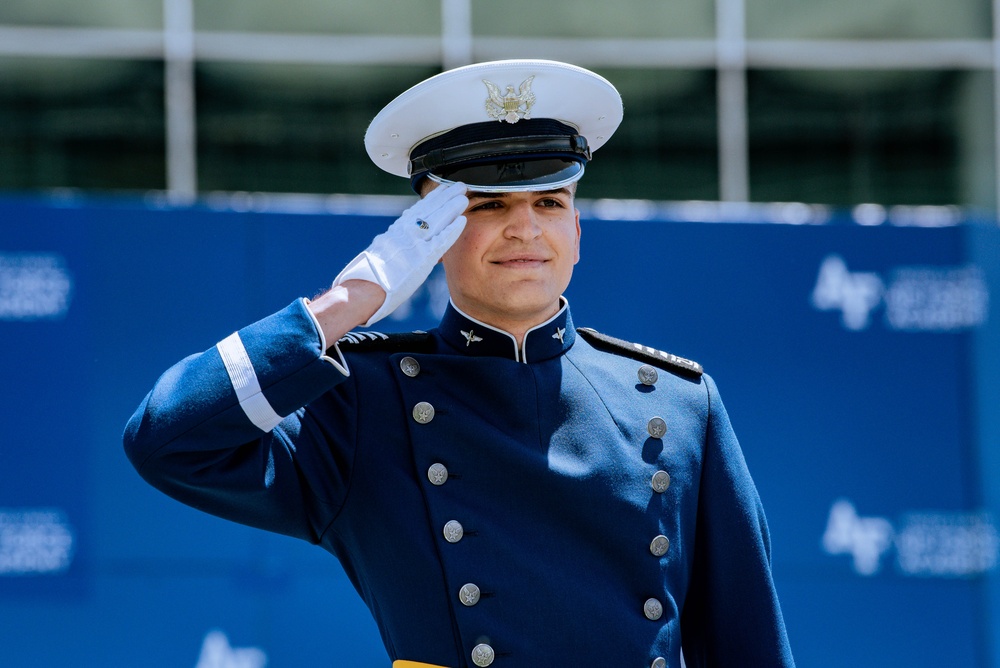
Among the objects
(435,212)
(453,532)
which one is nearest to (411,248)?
(435,212)

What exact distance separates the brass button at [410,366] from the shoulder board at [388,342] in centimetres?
7

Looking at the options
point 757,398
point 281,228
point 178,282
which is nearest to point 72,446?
point 178,282

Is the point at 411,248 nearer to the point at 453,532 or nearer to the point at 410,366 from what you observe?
the point at 410,366

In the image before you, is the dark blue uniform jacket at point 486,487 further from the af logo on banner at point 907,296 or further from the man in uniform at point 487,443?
the af logo on banner at point 907,296

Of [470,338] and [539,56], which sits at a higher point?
[539,56]

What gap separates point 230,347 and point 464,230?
1.53 ft

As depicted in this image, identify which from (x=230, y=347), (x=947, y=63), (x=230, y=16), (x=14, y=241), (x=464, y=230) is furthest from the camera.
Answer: (x=947, y=63)

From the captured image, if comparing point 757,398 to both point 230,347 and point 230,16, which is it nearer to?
point 230,347

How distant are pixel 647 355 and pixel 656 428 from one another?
23 cm

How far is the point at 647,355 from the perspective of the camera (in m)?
2.33

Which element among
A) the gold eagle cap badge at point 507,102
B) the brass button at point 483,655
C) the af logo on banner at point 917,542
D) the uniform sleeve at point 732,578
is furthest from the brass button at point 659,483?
the af logo on banner at point 917,542

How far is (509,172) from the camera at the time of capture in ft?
6.86

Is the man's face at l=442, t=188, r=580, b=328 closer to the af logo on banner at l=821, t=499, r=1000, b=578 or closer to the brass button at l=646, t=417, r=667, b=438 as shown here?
the brass button at l=646, t=417, r=667, b=438

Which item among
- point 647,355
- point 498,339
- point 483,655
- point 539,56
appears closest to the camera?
point 483,655
